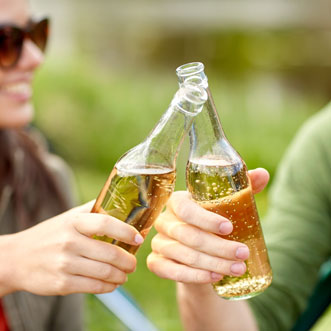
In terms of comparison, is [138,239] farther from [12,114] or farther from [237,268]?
[12,114]

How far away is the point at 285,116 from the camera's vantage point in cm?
575

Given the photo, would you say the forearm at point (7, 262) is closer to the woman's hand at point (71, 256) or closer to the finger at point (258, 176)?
the woman's hand at point (71, 256)

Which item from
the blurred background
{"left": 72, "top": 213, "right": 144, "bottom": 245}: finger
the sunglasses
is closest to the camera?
{"left": 72, "top": 213, "right": 144, "bottom": 245}: finger

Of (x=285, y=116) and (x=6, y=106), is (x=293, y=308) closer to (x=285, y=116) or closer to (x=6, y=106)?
(x=6, y=106)

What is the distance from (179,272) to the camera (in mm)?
1376

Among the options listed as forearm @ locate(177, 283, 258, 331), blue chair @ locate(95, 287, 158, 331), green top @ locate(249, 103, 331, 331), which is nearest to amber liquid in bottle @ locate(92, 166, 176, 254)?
forearm @ locate(177, 283, 258, 331)

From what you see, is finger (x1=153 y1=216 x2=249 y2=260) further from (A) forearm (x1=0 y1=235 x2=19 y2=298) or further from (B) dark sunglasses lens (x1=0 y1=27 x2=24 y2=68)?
(B) dark sunglasses lens (x1=0 y1=27 x2=24 y2=68)

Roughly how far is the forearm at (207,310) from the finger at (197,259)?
24cm

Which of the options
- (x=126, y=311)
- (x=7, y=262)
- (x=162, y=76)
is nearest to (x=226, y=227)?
(x=7, y=262)

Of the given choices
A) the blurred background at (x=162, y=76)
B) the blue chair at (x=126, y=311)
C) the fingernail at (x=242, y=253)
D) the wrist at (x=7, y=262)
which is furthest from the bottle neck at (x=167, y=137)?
the blurred background at (x=162, y=76)

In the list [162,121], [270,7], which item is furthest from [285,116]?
[270,7]

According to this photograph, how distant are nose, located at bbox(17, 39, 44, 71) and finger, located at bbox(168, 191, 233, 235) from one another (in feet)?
3.39

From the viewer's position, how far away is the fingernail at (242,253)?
1258 mm

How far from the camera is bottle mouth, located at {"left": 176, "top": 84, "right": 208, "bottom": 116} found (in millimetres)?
1261
